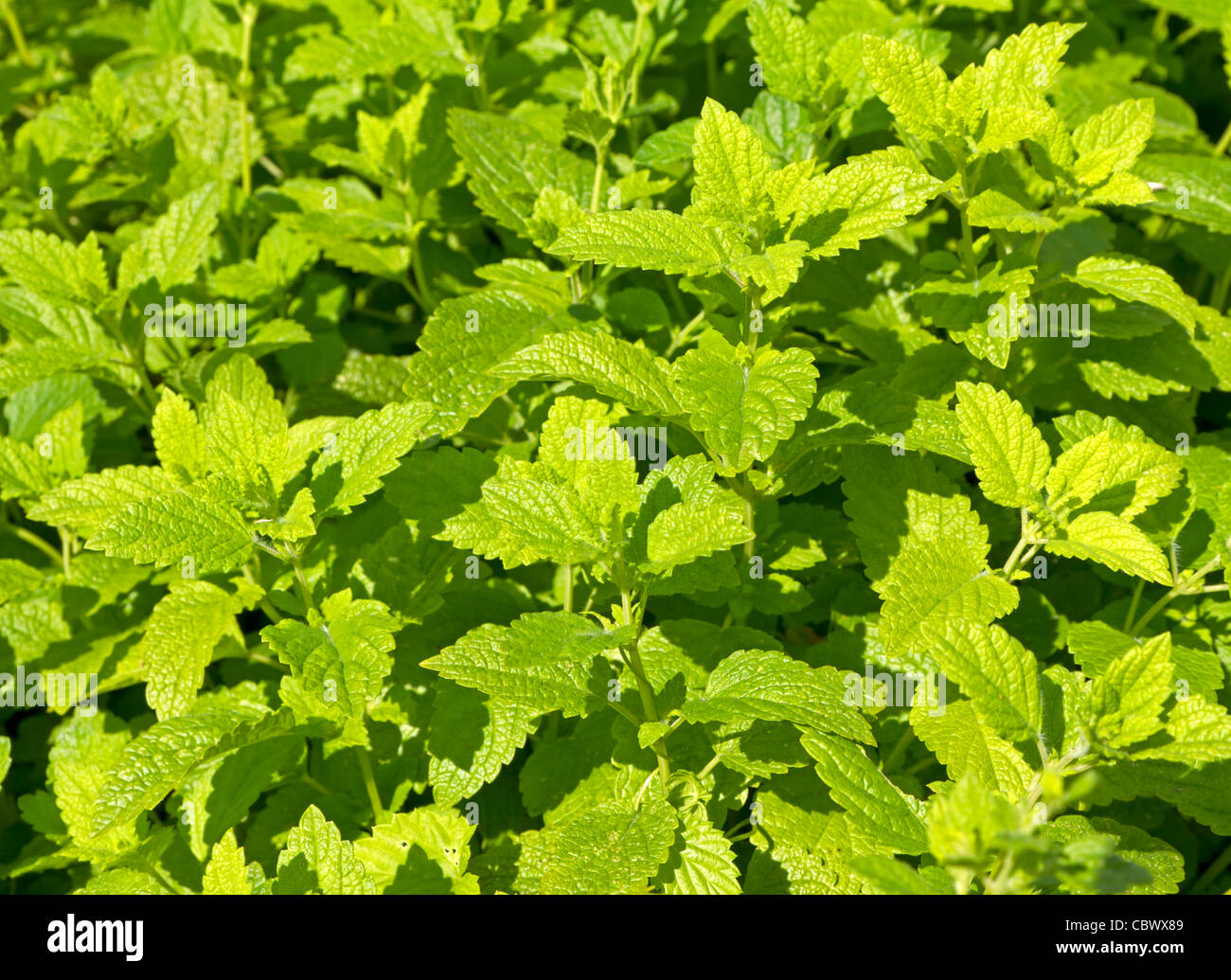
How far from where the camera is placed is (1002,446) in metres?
2.45

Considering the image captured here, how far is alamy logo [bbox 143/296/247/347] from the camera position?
131 inches

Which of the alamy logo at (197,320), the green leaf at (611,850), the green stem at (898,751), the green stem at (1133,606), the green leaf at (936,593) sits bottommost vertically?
the green leaf at (611,850)

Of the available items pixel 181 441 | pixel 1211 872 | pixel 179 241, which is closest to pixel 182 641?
pixel 181 441

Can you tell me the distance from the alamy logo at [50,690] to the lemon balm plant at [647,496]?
0.03m

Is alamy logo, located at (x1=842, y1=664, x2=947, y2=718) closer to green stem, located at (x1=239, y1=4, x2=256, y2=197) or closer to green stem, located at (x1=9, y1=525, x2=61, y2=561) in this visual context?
green stem, located at (x1=9, y1=525, x2=61, y2=561)

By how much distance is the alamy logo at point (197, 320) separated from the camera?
3330 millimetres

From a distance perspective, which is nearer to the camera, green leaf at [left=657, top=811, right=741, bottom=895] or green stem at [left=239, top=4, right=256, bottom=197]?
green leaf at [left=657, top=811, right=741, bottom=895]

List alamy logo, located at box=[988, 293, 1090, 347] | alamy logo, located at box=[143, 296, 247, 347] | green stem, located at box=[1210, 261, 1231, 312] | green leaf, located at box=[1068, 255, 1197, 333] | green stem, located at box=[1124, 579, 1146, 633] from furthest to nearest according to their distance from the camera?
green stem, located at box=[1210, 261, 1231, 312] → alamy logo, located at box=[143, 296, 247, 347] → alamy logo, located at box=[988, 293, 1090, 347] → green stem, located at box=[1124, 579, 1146, 633] → green leaf, located at box=[1068, 255, 1197, 333]

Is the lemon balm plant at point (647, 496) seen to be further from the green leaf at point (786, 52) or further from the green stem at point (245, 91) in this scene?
the green stem at point (245, 91)

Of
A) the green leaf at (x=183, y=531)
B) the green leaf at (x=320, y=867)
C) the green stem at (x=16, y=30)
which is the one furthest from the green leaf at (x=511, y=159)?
the green stem at (x=16, y=30)

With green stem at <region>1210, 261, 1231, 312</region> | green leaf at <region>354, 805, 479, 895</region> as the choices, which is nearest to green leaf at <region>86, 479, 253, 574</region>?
green leaf at <region>354, 805, 479, 895</region>
